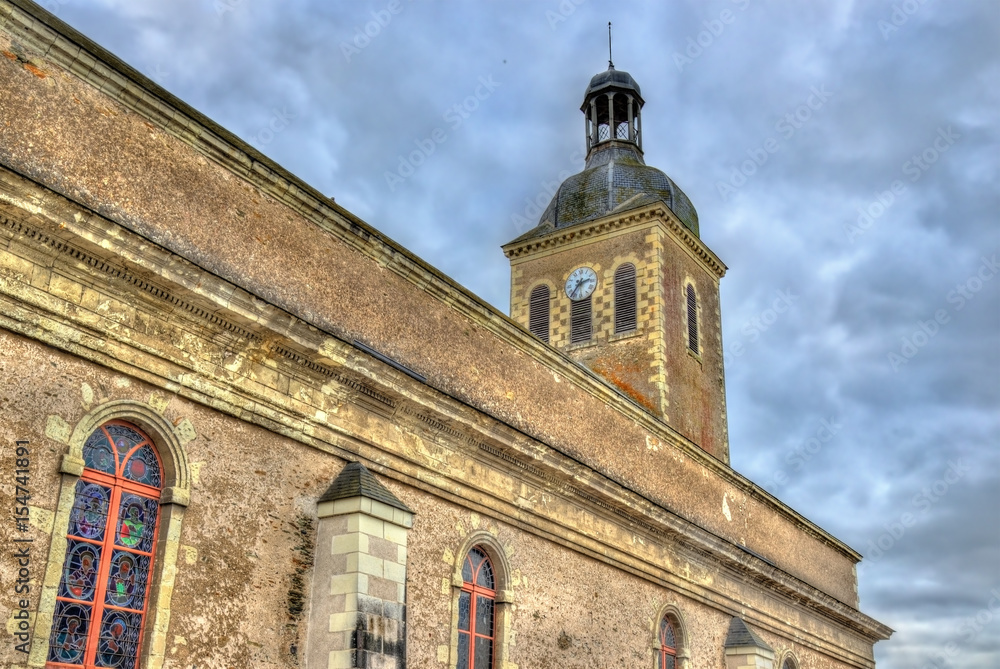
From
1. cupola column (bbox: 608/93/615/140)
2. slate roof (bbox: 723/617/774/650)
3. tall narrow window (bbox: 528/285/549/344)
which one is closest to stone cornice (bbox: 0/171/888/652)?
slate roof (bbox: 723/617/774/650)

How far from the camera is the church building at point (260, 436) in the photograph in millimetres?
8875

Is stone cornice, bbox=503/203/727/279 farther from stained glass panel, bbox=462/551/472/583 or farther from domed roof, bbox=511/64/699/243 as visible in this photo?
stained glass panel, bbox=462/551/472/583

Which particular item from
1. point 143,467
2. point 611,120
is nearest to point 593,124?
point 611,120

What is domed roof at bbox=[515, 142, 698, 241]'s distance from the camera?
2567cm

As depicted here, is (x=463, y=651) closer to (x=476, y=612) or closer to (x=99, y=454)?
(x=476, y=612)

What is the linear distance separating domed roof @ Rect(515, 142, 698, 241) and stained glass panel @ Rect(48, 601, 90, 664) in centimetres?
1834

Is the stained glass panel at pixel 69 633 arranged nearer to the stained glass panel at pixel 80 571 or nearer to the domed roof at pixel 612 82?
the stained glass panel at pixel 80 571

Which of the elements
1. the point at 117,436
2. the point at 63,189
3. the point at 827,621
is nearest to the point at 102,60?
the point at 63,189

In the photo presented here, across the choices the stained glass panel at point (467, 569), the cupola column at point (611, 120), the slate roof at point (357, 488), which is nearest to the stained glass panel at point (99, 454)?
the slate roof at point (357, 488)

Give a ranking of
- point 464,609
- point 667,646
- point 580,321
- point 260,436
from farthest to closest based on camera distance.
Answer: point 580,321, point 667,646, point 464,609, point 260,436

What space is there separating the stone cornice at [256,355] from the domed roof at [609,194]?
36.8ft

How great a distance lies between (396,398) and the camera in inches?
479

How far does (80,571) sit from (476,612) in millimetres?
5668

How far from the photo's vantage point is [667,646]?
56.9ft
